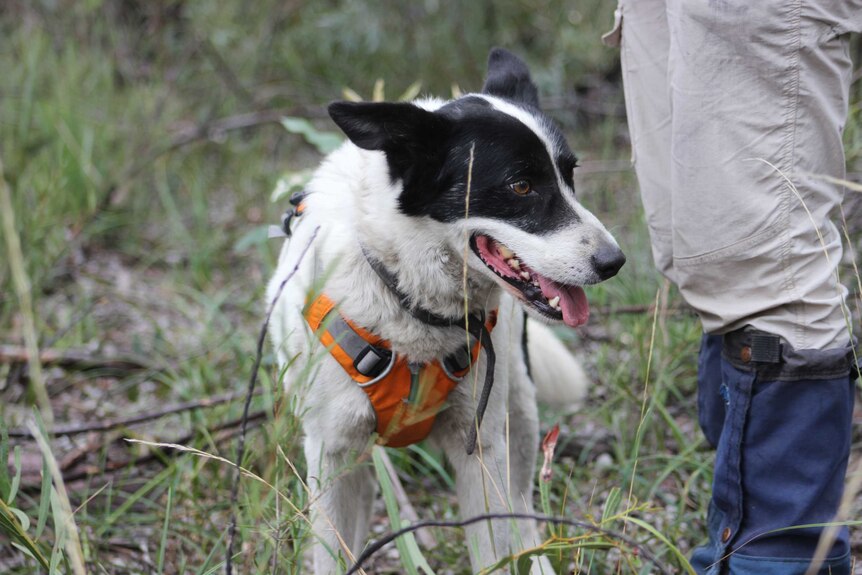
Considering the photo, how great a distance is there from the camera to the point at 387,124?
1.66m

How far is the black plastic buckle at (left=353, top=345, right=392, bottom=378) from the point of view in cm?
171

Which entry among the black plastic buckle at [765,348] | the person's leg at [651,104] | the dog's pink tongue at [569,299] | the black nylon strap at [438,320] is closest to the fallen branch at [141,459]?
the black nylon strap at [438,320]

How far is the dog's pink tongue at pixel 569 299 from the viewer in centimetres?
171

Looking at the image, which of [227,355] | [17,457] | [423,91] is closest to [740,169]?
[17,457]

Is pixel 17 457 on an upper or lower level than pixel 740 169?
lower

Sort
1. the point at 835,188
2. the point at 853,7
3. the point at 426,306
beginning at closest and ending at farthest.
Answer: the point at 853,7 < the point at 835,188 < the point at 426,306

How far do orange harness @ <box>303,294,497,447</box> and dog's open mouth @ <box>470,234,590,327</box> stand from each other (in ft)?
0.58

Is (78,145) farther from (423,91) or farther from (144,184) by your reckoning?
(423,91)

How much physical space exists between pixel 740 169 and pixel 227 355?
6.90ft

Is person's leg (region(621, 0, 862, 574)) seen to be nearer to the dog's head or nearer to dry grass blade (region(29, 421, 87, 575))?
the dog's head

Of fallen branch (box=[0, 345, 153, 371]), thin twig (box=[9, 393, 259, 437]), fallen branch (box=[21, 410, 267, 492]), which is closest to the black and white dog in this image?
fallen branch (box=[21, 410, 267, 492])

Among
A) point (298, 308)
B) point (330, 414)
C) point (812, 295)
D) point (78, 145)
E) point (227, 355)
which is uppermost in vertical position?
point (812, 295)

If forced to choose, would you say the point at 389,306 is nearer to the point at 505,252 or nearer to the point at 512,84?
the point at 505,252

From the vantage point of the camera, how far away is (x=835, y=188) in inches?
65.0
